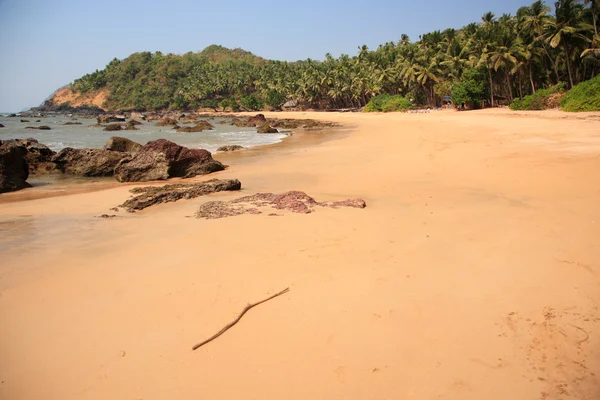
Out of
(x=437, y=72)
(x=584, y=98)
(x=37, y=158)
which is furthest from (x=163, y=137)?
(x=437, y=72)

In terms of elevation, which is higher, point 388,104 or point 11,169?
point 388,104

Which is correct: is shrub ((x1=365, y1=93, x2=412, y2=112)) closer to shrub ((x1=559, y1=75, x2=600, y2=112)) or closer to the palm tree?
the palm tree

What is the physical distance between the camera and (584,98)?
29047mm

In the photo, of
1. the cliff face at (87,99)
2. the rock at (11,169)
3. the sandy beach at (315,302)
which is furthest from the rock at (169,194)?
the cliff face at (87,99)

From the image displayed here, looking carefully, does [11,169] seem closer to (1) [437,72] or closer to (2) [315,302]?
(2) [315,302]

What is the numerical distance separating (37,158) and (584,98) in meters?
35.6

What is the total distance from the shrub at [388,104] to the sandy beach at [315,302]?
50130 millimetres

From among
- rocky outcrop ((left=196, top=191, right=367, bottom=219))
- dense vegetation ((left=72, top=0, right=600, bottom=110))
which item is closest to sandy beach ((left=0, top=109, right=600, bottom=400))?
rocky outcrop ((left=196, top=191, right=367, bottom=219))

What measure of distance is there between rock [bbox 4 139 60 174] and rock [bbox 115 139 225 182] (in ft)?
14.6

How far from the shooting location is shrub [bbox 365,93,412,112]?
2199 inches

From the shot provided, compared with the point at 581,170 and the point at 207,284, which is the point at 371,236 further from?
the point at 581,170

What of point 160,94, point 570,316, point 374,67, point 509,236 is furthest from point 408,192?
point 160,94

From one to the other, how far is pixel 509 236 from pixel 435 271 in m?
1.94

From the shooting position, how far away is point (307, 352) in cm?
340
